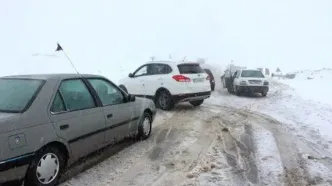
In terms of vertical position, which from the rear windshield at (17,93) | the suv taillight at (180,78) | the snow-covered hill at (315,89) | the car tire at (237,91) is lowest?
the snow-covered hill at (315,89)

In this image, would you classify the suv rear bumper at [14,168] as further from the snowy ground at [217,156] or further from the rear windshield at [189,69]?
the rear windshield at [189,69]

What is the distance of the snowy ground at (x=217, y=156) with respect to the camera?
5.48 metres

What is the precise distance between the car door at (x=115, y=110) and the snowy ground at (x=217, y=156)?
412 mm

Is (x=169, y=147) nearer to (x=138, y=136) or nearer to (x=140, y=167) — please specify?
(x=138, y=136)

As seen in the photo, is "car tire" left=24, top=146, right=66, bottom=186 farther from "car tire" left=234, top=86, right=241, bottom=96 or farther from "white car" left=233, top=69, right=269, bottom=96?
"car tire" left=234, top=86, right=241, bottom=96

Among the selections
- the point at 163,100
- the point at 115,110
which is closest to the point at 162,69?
the point at 163,100

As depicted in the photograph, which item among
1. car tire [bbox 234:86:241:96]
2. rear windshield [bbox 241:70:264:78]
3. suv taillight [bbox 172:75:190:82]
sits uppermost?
suv taillight [bbox 172:75:190:82]

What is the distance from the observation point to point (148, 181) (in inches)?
212

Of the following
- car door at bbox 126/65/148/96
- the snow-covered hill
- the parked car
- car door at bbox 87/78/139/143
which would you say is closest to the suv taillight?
car door at bbox 126/65/148/96

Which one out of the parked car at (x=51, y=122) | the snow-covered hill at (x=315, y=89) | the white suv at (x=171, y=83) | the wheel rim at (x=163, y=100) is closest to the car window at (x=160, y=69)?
the white suv at (x=171, y=83)

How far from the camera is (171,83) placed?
12.3 metres

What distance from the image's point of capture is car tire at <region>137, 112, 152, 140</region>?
25.4 feet

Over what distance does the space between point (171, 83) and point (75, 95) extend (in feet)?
A: 22.2

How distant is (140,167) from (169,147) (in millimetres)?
1357
